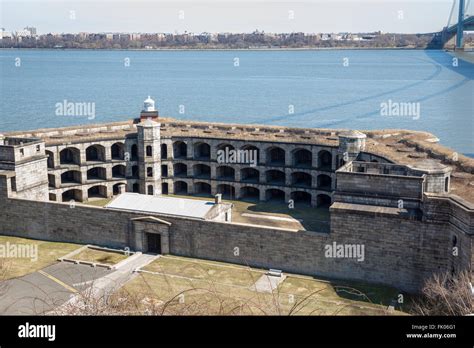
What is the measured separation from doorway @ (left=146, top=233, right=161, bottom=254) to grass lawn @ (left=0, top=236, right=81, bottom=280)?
19.7 ft

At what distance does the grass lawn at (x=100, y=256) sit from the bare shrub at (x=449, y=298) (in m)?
20.9

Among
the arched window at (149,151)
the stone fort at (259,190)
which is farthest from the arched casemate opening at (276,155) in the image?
the arched window at (149,151)

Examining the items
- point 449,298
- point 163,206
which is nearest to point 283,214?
point 163,206

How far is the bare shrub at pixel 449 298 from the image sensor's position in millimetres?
22953

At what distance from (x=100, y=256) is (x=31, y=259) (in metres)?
5.10

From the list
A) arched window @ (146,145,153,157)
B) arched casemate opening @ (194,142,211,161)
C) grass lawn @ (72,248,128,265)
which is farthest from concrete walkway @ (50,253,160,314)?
arched casemate opening @ (194,142,211,161)

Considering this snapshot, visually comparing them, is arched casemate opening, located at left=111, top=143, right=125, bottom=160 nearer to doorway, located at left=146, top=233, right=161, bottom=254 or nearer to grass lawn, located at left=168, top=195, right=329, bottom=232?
grass lawn, located at left=168, top=195, right=329, bottom=232

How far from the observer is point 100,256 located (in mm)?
40656

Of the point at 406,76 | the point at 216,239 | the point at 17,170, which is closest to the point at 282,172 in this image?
the point at 216,239

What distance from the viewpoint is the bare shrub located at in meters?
23.0

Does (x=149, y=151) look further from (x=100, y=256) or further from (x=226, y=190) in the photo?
(x=100, y=256)
